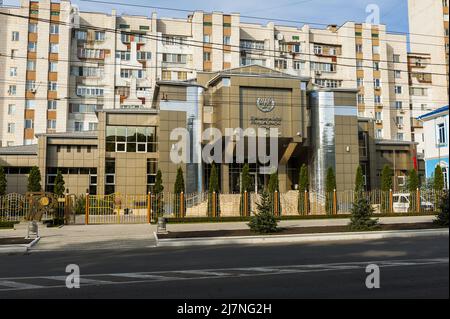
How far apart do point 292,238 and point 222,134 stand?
826 inches

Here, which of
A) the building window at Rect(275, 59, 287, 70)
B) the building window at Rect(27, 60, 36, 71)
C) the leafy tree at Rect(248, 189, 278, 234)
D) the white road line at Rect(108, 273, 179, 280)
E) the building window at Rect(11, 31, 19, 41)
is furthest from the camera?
the building window at Rect(275, 59, 287, 70)

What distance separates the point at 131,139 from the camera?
39906 millimetres

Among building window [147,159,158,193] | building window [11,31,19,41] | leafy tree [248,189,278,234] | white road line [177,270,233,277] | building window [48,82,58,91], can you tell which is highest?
building window [11,31,19,41]

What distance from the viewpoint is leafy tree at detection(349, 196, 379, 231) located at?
62.6 ft

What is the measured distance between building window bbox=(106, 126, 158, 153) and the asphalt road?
981 inches

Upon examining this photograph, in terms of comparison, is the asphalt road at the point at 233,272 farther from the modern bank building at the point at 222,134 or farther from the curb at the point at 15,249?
the modern bank building at the point at 222,134

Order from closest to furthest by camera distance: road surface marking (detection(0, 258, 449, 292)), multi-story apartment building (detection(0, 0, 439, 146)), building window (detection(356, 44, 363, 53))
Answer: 1. road surface marking (detection(0, 258, 449, 292))
2. multi-story apartment building (detection(0, 0, 439, 146))
3. building window (detection(356, 44, 363, 53))

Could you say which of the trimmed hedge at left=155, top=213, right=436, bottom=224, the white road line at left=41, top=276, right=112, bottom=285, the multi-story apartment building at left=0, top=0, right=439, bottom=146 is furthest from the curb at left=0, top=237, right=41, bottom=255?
the multi-story apartment building at left=0, top=0, right=439, bottom=146

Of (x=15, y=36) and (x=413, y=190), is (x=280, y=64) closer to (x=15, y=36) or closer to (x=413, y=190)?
(x=15, y=36)

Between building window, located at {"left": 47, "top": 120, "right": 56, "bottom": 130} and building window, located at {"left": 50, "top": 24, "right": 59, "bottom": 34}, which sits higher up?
building window, located at {"left": 50, "top": 24, "right": 59, "bottom": 34}

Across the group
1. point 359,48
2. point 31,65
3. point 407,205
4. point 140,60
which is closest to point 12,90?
point 31,65

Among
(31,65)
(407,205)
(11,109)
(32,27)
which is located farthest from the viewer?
(32,27)

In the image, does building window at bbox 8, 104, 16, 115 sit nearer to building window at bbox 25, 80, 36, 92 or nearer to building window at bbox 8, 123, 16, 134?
building window at bbox 8, 123, 16, 134
